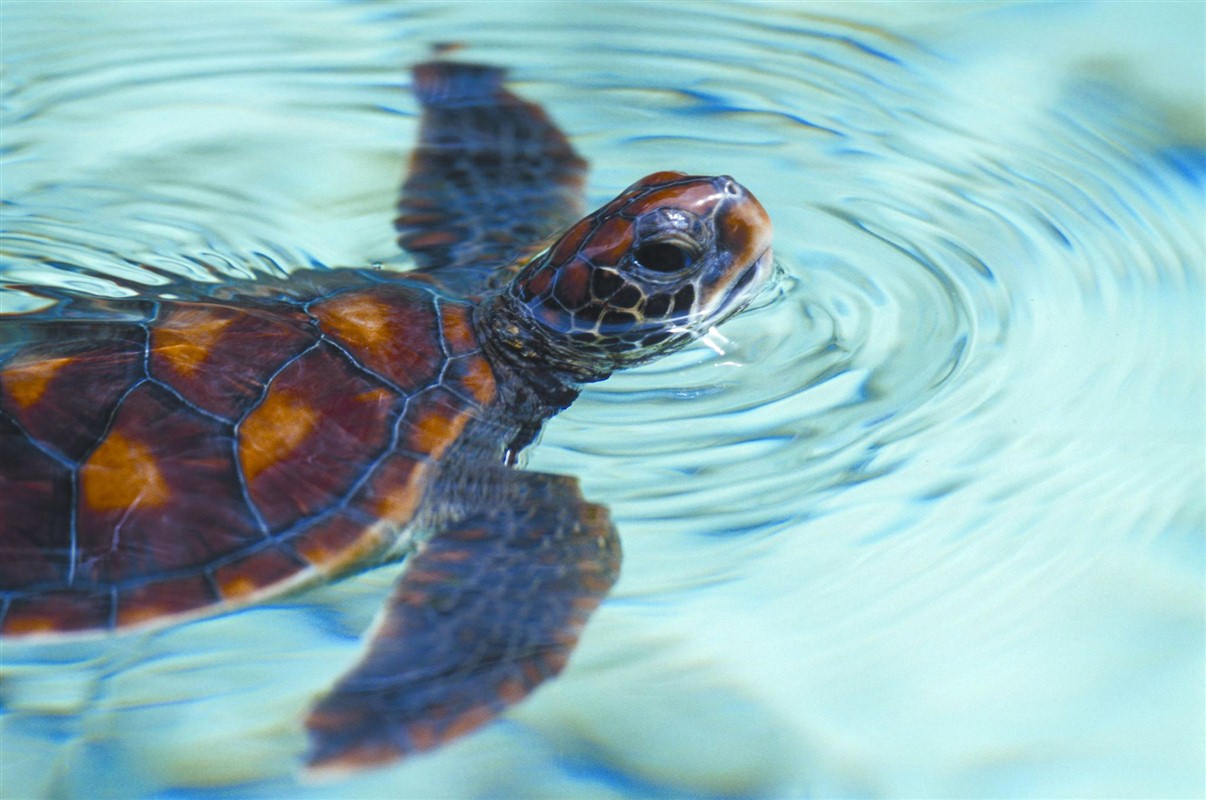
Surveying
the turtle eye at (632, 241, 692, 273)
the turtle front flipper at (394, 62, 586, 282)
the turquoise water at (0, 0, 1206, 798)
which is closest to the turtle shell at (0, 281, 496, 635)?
the turquoise water at (0, 0, 1206, 798)

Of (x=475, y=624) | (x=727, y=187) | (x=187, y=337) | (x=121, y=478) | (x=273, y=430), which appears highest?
(x=727, y=187)

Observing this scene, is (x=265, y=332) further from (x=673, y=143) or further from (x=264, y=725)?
(x=673, y=143)

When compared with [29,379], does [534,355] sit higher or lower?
higher

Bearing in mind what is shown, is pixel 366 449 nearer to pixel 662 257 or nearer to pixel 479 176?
pixel 662 257

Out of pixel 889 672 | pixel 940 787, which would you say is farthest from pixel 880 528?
pixel 940 787

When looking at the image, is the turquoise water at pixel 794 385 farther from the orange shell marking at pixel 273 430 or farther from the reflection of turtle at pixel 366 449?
the orange shell marking at pixel 273 430

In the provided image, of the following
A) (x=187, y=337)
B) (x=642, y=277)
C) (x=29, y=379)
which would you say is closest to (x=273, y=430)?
(x=187, y=337)
